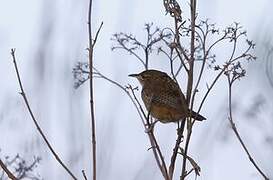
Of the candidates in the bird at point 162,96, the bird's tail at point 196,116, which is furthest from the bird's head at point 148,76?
the bird's tail at point 196,116

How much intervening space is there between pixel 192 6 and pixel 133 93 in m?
0.40

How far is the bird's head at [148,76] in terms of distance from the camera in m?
2.68

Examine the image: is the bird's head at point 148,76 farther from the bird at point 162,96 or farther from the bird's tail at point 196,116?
the bird's tail at point 196,116

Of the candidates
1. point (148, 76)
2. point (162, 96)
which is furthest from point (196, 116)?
point (148, 76)

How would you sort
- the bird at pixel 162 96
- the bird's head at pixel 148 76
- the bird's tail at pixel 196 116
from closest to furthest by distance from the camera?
the bird's tail at pixel 196 116
the bird at pixel 162 96
the bird's head at pixel 148 76

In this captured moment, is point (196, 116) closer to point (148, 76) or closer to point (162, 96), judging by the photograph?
point (162, 96)

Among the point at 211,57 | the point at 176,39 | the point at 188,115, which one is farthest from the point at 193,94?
the point at 211,57

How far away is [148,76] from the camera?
2.90m

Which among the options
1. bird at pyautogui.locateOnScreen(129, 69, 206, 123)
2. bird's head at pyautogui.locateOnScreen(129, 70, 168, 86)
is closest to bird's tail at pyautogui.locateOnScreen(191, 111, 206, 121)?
bird at pyautogui.locateOnScreen(129, 69, 206, 123)

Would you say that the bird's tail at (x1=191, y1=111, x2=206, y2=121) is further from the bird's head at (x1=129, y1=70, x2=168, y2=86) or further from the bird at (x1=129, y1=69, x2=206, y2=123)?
the bird's head at (x1=129, y1=70, x2=168, y2=86)

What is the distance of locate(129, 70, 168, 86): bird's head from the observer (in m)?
2.68

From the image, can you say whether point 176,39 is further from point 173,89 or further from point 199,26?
point 173,89

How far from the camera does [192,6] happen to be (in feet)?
5.33

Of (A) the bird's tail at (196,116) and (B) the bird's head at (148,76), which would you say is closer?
(A) the bird's tail at (196,116)
